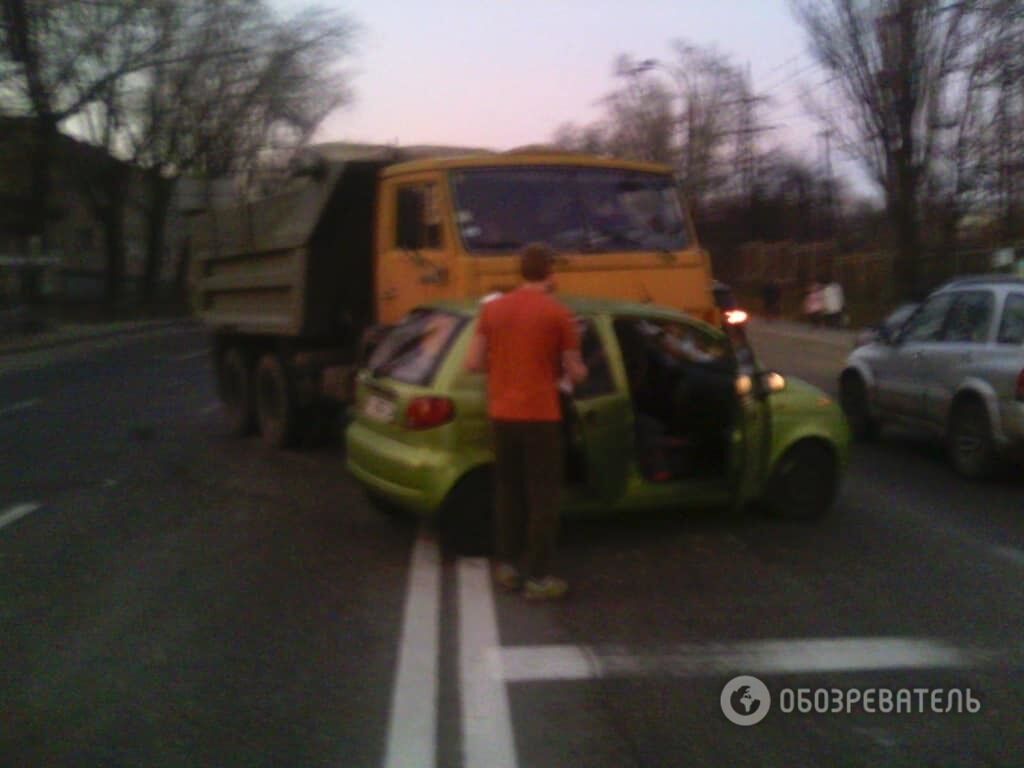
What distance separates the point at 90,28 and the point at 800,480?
99.7 ft

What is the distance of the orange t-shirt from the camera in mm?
6461

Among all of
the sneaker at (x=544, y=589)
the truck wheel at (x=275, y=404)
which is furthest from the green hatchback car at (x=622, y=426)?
the truck wheel at (x=275, y=404)

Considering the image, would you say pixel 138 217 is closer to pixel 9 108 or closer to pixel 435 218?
pixel 9 108

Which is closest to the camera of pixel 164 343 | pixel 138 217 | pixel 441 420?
pixel 441 420

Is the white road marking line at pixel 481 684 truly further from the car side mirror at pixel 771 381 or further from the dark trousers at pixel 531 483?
the car side mirror at pixel 771 381

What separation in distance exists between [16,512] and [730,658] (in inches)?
234

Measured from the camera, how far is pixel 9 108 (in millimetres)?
33125

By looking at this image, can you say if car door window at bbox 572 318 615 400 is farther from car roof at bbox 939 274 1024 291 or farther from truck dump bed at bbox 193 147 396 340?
car roof at bbox 939 274 1024 291

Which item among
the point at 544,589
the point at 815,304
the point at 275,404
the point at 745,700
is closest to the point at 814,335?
the point at 815,304

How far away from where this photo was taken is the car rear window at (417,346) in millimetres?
→ 7641

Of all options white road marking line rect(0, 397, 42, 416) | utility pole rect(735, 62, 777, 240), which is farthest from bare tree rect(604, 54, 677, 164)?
white road marking line rect(0, 397, 42, 416)

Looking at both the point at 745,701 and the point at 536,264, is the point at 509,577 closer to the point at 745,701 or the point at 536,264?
the point at 536,264

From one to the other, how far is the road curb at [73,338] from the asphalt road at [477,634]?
1860cm

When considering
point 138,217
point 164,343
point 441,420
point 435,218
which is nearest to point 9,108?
point 164,343
